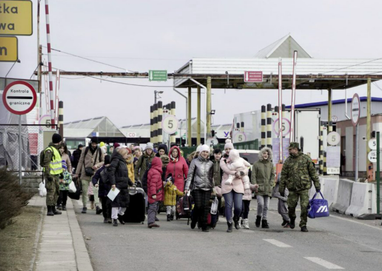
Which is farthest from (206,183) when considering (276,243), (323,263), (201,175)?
(323,263)

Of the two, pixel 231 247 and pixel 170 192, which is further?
pixel 170 192

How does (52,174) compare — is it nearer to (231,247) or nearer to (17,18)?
(17,18)

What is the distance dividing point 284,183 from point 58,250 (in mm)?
6387

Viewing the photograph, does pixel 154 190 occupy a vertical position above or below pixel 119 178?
below

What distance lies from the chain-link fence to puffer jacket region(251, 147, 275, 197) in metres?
10.7

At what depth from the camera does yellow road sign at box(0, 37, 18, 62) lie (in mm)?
13381

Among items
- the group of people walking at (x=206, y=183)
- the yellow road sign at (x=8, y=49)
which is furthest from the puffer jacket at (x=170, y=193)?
the yellow road sign at (x=8, y=49)

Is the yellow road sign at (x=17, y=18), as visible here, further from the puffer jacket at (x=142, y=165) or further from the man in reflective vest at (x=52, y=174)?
the puffer jacket at (x=142, y=165)

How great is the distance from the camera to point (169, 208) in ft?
60.8

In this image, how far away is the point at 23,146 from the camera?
28.6 metres

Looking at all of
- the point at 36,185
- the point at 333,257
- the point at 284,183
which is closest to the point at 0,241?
the point at 333,257

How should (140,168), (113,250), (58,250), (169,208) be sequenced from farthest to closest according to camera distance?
(140,168)
(169,208)
(113,250)
(58,250)

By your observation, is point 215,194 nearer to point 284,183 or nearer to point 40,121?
point 284,183

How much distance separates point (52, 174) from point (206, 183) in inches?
149
